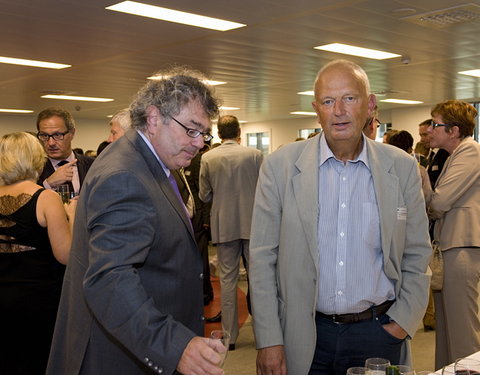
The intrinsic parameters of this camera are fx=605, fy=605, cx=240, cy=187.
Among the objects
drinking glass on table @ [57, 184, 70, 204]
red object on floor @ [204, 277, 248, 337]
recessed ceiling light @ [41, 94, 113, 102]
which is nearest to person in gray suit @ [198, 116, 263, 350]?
red object on floor @ [204, 277, 248, 337]

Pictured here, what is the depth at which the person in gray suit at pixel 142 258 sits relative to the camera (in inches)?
63.9

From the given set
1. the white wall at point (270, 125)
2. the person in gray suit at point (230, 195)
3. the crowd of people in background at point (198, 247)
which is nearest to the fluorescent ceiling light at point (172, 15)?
the person in gray suit at point (230, 195)

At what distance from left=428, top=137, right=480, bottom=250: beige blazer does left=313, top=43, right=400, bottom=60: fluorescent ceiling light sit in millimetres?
4506

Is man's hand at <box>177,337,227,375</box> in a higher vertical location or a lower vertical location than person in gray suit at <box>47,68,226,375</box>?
lower

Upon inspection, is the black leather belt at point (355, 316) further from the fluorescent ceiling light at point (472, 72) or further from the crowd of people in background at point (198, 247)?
the fluorescent ceiling light at point (472, 72)

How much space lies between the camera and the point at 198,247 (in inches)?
81.4

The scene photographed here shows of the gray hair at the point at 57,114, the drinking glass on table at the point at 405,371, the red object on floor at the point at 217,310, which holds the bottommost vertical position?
the red object on floor at the point at 217,310

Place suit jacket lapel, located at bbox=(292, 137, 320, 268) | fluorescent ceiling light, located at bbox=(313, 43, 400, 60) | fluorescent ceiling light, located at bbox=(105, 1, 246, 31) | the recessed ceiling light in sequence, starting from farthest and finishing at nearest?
the recessed ceiling light, fluorescent ceiling light, located at bbox=(313, 43, 400, 60), fluorescent ceiling light, located at bbox=(105, 1, 246, 31), suit jacket lapel, located at bbox=(292, 137, 320, 268)

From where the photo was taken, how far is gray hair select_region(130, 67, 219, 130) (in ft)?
5.94

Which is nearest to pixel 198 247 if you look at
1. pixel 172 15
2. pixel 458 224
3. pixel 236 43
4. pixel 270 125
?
pixel 458 224

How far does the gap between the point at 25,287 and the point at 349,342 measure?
1.59 m

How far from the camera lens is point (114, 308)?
5.34 ft

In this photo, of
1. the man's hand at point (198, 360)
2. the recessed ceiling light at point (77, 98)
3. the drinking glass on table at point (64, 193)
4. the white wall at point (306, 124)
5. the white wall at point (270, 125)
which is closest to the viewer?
the man's hand at point (198, 360)

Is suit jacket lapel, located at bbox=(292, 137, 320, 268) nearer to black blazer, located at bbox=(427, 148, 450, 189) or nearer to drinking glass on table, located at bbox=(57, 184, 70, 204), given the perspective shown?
drinking glass on table, located at bbox=(57, 184, 70, 204)
